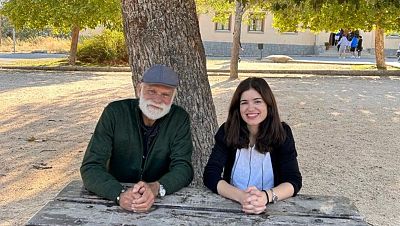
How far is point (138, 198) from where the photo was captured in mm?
2846

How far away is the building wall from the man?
117 feet

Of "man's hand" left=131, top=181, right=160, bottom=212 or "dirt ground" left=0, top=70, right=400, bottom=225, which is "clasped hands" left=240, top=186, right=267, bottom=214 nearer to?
"man's hand" left=131, top=181, right=160, bottom=212

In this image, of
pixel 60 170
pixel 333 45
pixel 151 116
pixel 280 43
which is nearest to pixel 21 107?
pixel 60 170

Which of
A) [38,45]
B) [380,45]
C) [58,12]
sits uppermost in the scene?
[58,12]

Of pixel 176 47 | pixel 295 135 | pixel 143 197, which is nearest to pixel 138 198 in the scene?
pixel 143 197

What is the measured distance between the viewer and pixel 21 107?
11602mm

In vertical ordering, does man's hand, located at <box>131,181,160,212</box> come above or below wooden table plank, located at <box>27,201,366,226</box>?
above

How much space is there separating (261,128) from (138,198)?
0.92 meters

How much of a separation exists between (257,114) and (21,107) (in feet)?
30.7

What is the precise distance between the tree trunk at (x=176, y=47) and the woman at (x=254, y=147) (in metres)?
1.24

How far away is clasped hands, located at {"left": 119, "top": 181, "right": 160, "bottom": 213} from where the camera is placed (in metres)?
2.83

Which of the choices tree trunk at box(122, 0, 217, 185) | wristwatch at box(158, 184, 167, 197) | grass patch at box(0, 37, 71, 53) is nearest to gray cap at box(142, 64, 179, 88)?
wristwatch at box(158, 184, 167, 197)

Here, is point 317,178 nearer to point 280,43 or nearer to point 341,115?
point 341,115

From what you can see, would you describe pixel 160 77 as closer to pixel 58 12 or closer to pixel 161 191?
pixel 161 191
